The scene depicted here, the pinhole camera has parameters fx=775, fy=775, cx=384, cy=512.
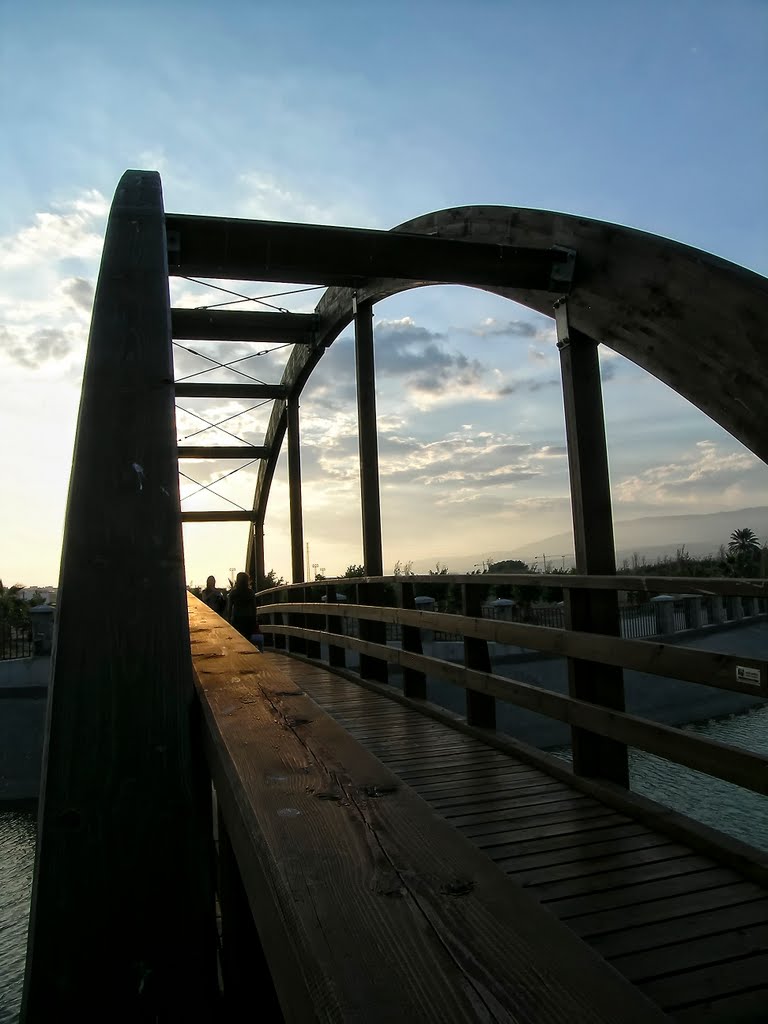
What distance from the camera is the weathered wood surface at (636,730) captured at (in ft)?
7.86

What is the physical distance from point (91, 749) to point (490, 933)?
1.19 metres

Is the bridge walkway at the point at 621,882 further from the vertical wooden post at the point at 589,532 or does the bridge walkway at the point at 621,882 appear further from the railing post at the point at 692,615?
the railing post at the point at 692,615

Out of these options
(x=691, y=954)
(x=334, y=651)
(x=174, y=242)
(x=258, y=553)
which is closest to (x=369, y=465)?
(x=334, y=651)

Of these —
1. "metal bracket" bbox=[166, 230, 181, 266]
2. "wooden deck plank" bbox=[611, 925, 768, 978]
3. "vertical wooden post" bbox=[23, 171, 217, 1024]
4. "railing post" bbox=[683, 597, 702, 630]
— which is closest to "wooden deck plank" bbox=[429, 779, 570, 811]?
"wooden deck plank" bbox=[611, 925, 768, 978]

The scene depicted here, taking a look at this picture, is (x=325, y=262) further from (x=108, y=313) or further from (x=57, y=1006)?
(x=57, y=1006)

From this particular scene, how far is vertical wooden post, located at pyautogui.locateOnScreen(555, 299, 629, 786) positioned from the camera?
3568mm

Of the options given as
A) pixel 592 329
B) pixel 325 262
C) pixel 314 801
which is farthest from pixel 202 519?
pixel 314 801

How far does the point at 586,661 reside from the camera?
11.9 ft

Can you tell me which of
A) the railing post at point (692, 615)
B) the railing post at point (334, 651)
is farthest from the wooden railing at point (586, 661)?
the railing post at point (692, 615)

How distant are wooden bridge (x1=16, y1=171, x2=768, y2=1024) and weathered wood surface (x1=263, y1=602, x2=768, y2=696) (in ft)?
0.05

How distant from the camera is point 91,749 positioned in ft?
5.67

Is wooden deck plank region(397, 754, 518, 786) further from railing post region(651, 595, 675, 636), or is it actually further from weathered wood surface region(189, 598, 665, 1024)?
railing post region(651, 595, 675, 636)

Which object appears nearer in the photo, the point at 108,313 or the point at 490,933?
the point at 490,933

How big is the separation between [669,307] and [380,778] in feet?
9.74
